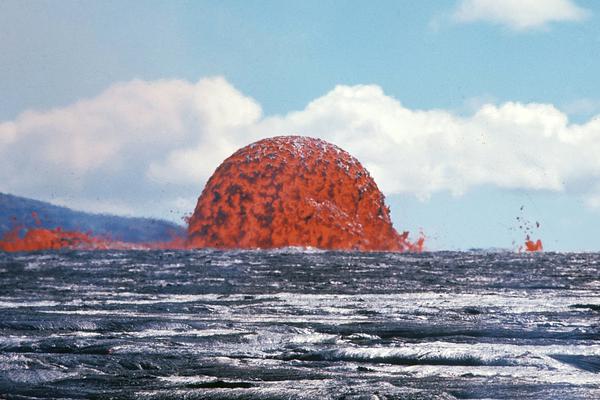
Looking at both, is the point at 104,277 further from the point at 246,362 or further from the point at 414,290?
the point at 246,362

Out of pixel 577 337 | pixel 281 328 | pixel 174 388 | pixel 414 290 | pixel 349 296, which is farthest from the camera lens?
pixel 414 290

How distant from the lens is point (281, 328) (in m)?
6.74

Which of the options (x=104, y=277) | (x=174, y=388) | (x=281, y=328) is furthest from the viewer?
(x=104, y=277)

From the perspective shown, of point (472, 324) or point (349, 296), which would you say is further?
point (349, 296)

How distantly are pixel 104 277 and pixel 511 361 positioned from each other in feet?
44.6

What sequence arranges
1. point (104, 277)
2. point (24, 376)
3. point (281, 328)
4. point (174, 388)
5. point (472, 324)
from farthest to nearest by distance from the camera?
point (104, 277), point (472, 324), point (281, 328), point (24, 376), point (174, 388)

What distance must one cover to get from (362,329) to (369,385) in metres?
2.63

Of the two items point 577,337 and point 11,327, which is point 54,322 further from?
point 577,337

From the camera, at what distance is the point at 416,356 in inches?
206

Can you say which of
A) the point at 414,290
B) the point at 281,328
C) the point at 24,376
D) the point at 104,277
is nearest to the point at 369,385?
the point at 24,376

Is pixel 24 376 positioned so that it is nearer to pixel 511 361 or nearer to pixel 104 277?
pixel 511 361

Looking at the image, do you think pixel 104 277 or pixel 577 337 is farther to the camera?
pixel 104 277

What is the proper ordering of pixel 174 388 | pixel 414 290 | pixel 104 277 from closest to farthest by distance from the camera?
pixel 174 388
pixel 414 290
pixel 104 277

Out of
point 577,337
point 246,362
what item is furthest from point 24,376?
point 577,337
